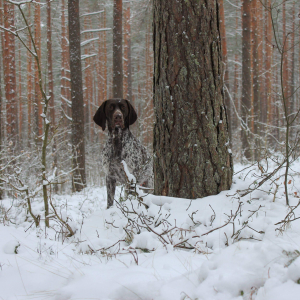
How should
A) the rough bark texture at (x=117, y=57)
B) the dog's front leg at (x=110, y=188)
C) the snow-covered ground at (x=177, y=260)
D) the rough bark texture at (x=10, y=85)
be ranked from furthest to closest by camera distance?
1. the rough bark texture at (x=10, y=85)
2. the rough bark texture at (x=117, y=57)
3. the dog's front leg at (x=110, y=188)
4. the snow-covered ground at (x=177, y=260)

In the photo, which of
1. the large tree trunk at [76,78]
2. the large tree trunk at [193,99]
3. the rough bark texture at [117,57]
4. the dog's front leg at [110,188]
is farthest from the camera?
the rough bark texture at [117,57]

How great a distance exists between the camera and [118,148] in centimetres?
441

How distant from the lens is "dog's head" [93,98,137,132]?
4.39 meters

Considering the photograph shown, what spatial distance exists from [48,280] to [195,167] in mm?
1628

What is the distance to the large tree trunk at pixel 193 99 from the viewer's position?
2.66 meters

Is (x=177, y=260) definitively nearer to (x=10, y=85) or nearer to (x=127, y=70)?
(x=10, y=85)

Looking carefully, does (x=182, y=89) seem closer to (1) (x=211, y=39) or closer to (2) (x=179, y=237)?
(1) (x=211, y=39)

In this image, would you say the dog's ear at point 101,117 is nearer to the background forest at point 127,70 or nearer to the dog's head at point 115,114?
Result: the dog's head at point 115,114

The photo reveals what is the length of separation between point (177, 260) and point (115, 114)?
3073 millimetres

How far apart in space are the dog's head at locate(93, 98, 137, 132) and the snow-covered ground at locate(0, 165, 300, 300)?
210 cm

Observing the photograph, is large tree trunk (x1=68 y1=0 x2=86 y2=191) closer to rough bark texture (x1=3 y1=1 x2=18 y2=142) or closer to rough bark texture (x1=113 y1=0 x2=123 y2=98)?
rough bark texture (x1=113 y1=0 x2=123 y2=98)

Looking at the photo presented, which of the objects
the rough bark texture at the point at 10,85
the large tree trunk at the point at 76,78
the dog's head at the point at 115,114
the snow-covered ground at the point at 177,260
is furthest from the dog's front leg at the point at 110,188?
the rough bark texture at the point at 10,85

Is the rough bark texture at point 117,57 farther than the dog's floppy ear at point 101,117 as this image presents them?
Yes

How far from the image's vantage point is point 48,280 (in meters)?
1.51
